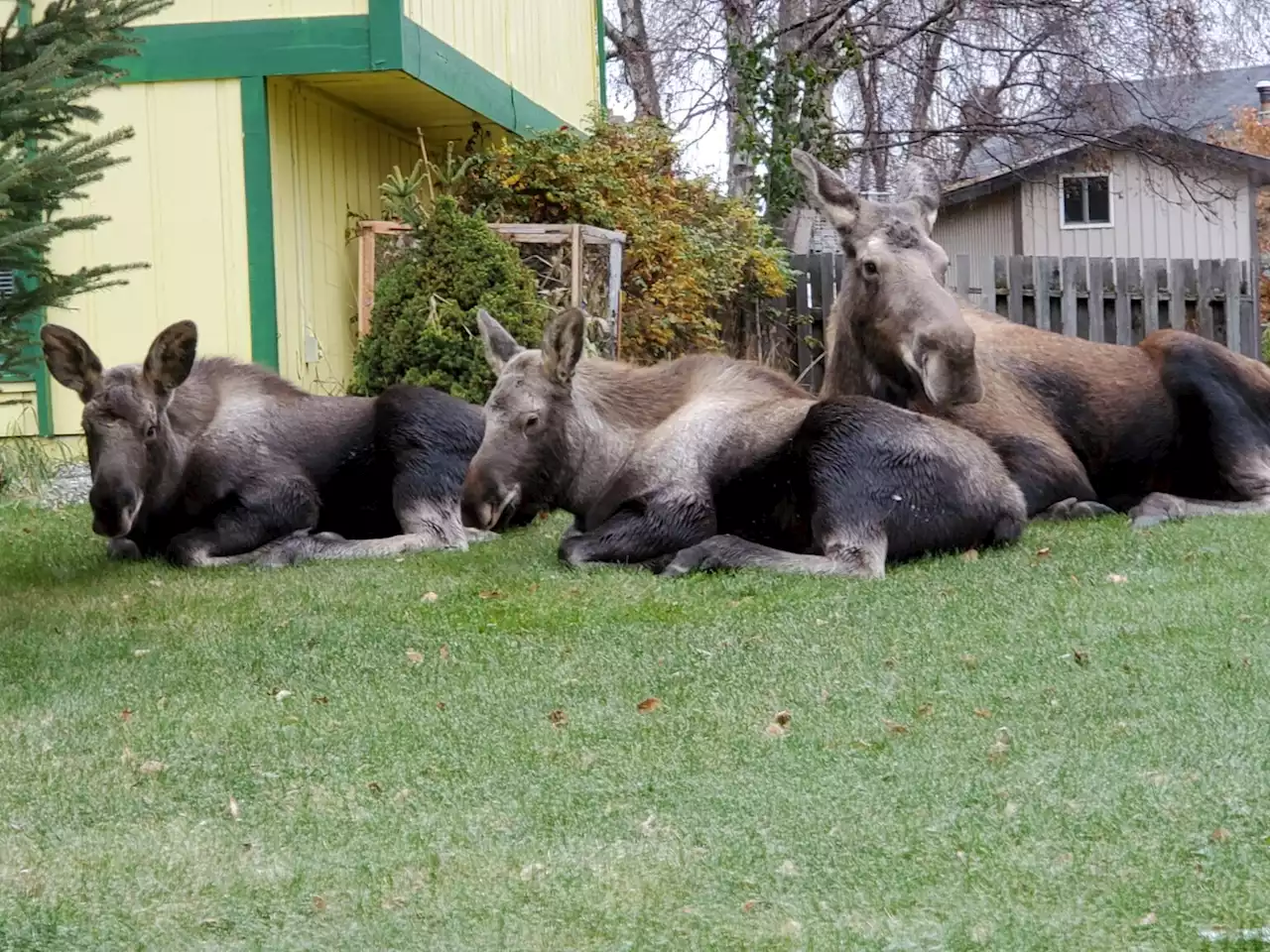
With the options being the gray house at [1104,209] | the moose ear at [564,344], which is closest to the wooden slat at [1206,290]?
the moose ear at [564,344]

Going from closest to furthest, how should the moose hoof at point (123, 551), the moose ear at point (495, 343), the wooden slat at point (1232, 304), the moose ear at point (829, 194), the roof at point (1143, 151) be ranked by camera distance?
the moose ear at point (495, 343), the moose hoof at point (123, 551), the moose ear at point (829, 194), the wooden slat at point (1232, 304), the roof at point (1143, 151)

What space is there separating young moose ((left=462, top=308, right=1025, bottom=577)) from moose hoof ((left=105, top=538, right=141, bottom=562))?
2.01 m

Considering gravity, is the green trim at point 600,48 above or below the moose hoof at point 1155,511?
Result: above

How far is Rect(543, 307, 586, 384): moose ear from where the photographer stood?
8.22m

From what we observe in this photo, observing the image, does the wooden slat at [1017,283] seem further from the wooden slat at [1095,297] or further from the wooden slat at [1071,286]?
the wooden slat at [1095,297]

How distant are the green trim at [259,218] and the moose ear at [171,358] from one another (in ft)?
11.8

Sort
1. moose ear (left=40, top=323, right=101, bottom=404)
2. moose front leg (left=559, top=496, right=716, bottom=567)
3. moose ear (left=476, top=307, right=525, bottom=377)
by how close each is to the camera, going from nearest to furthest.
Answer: moose front leg (left=559, top=496, right=716, bottom=567), moose ear (left=40, top=323, right=101, bottom=404), moose ear (left=476, top=307, right=525, bottom=377)

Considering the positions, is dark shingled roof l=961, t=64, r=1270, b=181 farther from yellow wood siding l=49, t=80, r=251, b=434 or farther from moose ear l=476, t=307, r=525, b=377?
moose ear l=476, t=307, r=525, b=377

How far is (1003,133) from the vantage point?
26.8 meters

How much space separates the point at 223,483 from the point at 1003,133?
66.2 feet

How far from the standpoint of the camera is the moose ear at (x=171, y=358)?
27.3ft

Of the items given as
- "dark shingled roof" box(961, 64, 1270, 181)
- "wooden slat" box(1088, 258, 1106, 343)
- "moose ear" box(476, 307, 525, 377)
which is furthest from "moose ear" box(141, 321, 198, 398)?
"dark shingled roof" box(961, 64, 1270, 181)

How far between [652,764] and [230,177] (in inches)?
337

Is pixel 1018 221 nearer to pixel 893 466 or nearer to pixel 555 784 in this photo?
pixel 893 466
